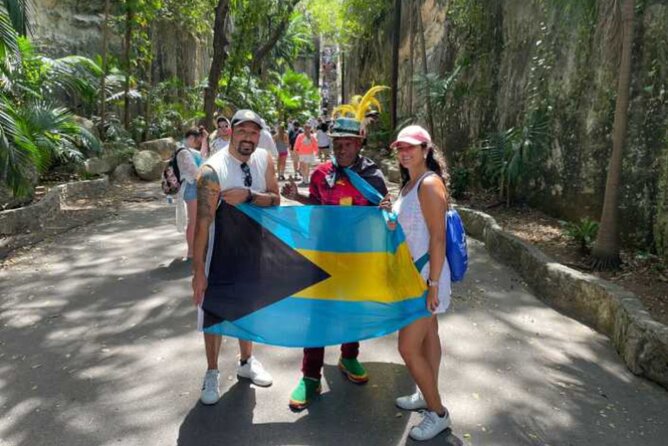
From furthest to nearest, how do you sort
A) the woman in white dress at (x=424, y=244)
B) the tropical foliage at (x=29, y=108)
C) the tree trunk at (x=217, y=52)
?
1. the tree trunk at (x=217, y=52)
2. the tropical foliage at (x=29, y=108)
3. the woman in white dress at (x=424, y=244)

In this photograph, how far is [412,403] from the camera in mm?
3662

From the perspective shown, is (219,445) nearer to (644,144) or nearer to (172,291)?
(172,291)

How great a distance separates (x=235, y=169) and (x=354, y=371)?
1680mm

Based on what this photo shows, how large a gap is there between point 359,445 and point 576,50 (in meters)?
7.88

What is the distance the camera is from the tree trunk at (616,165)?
6078 millimetres

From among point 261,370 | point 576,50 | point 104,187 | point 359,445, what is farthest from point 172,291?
point 104,187

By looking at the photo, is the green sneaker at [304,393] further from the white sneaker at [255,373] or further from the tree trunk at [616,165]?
the tree trunk at [616,165]

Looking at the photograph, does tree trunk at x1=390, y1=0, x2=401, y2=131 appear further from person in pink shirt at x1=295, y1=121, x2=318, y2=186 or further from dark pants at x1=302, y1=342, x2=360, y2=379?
dark pants at x1=302, y1=342, x2=360, y2=379

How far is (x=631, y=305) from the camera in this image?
4723 millimetres

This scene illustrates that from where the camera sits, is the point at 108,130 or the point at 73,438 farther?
the point at 108,130

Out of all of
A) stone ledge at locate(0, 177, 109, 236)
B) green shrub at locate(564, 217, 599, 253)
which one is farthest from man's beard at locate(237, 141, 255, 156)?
stone ledge at locate(0, 177, 109, 236)

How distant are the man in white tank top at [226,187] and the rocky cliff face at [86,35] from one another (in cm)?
1331

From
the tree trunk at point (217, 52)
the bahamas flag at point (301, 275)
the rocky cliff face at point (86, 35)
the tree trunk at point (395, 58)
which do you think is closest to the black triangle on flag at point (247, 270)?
the bahamas flag at point (301, 275)

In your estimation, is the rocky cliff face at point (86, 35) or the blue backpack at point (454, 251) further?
the rocky cliff face at point (86, 35)
